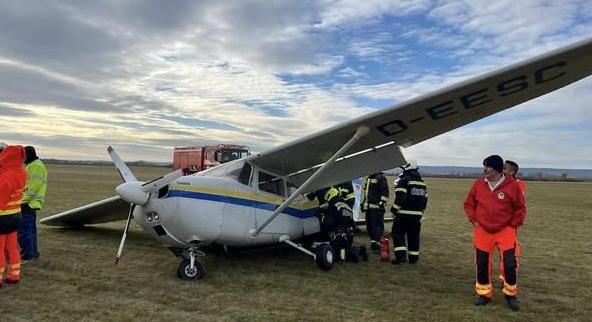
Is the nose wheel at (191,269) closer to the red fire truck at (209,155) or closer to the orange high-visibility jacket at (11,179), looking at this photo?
the orange high-visibility jacket at (11,179)

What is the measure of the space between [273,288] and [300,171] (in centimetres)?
267

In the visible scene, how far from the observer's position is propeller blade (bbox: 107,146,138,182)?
7.05m

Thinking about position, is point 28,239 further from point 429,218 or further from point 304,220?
point 429,218

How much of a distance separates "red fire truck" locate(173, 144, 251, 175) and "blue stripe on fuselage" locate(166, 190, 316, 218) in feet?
75.2

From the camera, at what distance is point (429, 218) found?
1762 centimetres

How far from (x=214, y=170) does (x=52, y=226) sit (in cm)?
678

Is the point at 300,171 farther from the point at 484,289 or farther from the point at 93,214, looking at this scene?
the point at 93,214

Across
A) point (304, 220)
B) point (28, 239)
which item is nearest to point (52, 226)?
point (28, 239)

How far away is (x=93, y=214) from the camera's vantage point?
37.8 feet

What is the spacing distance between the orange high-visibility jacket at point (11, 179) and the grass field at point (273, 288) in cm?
110

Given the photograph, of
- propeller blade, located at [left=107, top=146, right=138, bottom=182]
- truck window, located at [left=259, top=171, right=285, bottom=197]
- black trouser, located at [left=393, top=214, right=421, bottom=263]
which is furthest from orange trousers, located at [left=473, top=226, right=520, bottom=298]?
propeller blade, located at [left=107, top=146, right=138, bottom=182]

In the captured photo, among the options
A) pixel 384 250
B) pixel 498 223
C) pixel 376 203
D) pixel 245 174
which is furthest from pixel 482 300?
pixel 376 203

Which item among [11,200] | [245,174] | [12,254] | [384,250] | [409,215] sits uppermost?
[245,174]

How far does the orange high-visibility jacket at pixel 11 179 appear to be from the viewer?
6312mm
